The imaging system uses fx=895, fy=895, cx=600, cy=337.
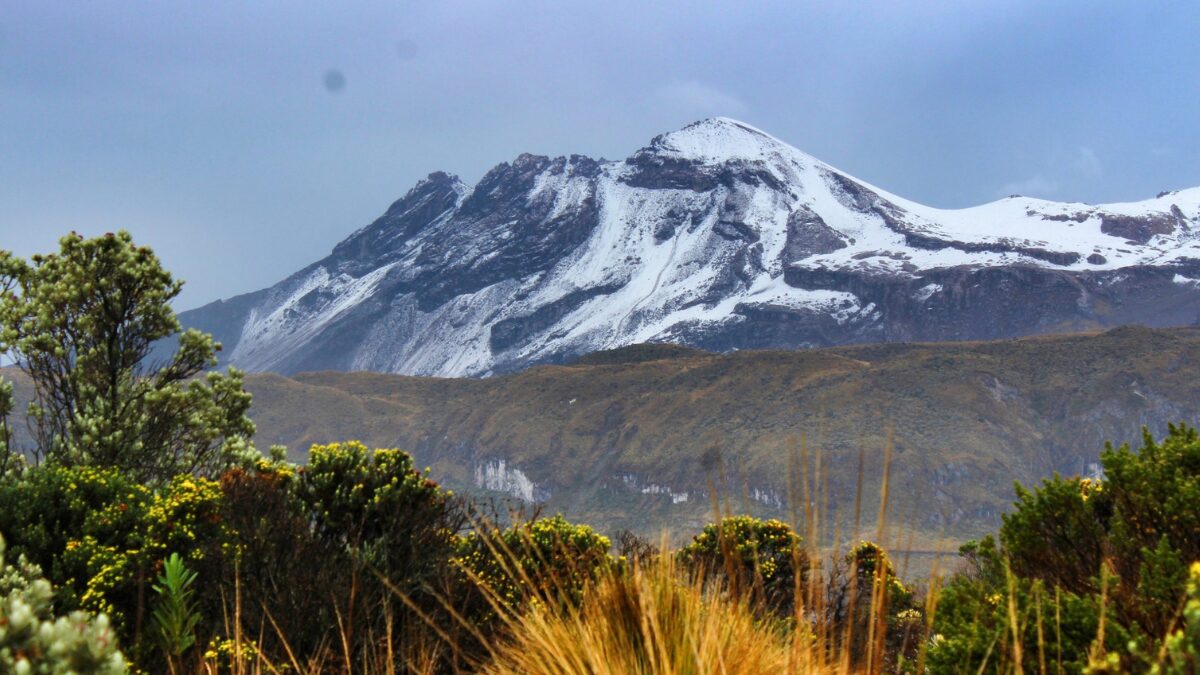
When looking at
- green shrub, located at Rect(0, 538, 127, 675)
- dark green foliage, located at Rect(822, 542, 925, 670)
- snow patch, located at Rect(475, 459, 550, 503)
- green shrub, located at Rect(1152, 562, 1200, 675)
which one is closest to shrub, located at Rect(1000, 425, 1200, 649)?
dark green foliage, located at Rect(822, 542, 925, 670)

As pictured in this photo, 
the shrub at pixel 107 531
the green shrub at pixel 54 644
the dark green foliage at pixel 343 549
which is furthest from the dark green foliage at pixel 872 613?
the shrub at pixel 107 531

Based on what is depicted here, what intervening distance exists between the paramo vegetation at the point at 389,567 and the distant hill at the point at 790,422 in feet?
294

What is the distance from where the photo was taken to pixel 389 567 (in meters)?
8.30

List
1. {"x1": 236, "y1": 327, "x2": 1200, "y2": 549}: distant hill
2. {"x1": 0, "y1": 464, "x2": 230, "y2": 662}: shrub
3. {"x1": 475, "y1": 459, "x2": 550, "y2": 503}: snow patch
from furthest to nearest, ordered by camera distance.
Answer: {"x1": 475, "y1": 459, "x2": 550, "y2": 503}: snow patch, {"x1": 236, "y1": 327, "x2": 1200, "y2": 549}: distant hill, {"x1": 0, "y1": 464, "x2": 230, "y2": 662}: shrub

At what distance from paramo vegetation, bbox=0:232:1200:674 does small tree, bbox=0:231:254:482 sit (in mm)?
39

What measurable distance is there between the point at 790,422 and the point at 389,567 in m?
128

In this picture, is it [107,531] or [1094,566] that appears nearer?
[1094,566]

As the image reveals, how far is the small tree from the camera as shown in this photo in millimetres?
13203

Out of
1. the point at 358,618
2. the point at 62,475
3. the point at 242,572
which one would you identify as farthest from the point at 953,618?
the point at 62,475

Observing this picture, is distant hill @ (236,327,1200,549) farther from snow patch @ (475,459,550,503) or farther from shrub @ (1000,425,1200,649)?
shrub @ (1000,425,1200,649)

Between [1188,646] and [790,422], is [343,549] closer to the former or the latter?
[1188,646]

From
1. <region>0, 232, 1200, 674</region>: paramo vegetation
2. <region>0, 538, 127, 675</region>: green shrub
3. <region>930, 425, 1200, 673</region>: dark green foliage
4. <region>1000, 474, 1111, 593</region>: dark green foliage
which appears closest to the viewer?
<region>0, 538, 127, 675</region>: green shrub

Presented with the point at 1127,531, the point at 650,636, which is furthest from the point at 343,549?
the point at 1127,531

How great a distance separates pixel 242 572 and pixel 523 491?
15036cm
